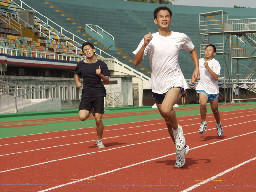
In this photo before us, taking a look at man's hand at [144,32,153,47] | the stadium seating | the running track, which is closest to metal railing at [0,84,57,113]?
the stadium seating

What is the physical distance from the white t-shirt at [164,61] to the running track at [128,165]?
3.97ft

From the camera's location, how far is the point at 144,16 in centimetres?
6291

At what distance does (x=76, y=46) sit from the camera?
47.5 m

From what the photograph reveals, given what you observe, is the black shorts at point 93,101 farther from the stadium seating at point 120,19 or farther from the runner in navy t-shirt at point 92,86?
the stadium seating at point 120,19

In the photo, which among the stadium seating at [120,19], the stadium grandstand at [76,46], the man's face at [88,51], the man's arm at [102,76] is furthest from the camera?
the stadium seating at [120,19]

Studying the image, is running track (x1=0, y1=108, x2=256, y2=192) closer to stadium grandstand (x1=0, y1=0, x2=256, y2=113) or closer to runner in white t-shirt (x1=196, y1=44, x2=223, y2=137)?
runner in white t-shirt (x1=196, y1=44, x2=223, y2=137)

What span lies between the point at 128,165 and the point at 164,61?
5.49ft

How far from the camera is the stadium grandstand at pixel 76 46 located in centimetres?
3519

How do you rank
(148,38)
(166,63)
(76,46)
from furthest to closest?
(76,46) < (166,63) < (148,38)

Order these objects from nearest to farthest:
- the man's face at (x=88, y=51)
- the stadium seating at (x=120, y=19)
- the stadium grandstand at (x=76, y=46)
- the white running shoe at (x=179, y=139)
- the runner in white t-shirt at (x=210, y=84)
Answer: the white running shoe at (x=179, y=139) < the man's face at (x=88, y=51) < the runner in white t-shirt at (x=210, y=84) < the stadium grandstand at (x=76, y=46) < the stadium seating at (x=120, y=19)

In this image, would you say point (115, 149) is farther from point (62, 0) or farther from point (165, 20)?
point (62, 0)

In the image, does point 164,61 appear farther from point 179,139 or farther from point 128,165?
point 128,165

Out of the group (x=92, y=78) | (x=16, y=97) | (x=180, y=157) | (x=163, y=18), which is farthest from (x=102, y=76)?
(x=16, y=97)

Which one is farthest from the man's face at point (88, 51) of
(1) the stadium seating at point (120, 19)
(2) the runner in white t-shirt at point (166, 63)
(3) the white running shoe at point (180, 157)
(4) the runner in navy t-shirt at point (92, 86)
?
(1) the stadium seating at point (120, 19)
